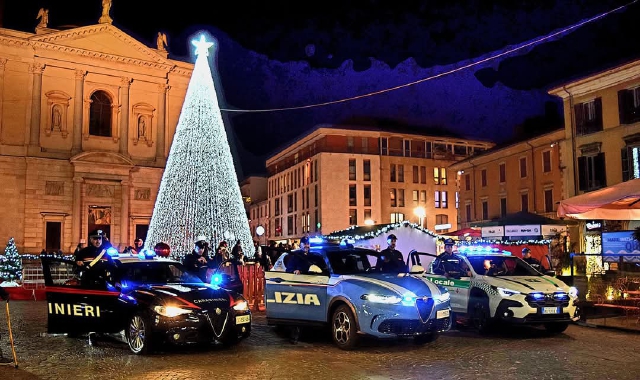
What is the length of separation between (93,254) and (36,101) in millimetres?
32678

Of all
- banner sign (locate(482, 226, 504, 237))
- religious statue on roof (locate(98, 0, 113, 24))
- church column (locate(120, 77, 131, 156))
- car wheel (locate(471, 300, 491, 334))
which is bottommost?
car wheel (locate(471, 300, 491, 334))

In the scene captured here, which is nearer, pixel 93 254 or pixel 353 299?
pixel 353 299

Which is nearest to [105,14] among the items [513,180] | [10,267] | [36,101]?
[36,101]

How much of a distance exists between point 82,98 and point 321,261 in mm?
34590

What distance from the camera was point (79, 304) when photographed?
32.8 feet

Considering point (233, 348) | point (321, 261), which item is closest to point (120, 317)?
point (233, 348)

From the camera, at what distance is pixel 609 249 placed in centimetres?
→ 1698

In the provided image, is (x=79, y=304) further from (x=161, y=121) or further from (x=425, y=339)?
(x=161, y=121)

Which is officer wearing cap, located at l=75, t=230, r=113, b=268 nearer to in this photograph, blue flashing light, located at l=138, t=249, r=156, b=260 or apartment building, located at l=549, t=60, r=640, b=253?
blue flashing light, located at l=138, t=249, r=156, b=260

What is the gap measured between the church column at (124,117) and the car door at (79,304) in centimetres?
3276

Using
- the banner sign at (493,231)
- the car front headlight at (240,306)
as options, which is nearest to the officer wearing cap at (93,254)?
the car front headlight at (240,306)

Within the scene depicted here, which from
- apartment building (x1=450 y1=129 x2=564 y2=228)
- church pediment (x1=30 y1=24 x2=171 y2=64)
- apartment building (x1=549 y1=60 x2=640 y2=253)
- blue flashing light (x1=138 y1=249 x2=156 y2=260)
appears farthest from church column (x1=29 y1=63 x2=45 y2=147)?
apartment building (x1=450 y1=129 x2=564 y2=228)

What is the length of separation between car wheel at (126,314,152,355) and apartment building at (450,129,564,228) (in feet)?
113

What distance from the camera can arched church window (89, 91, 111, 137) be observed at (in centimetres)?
4112
